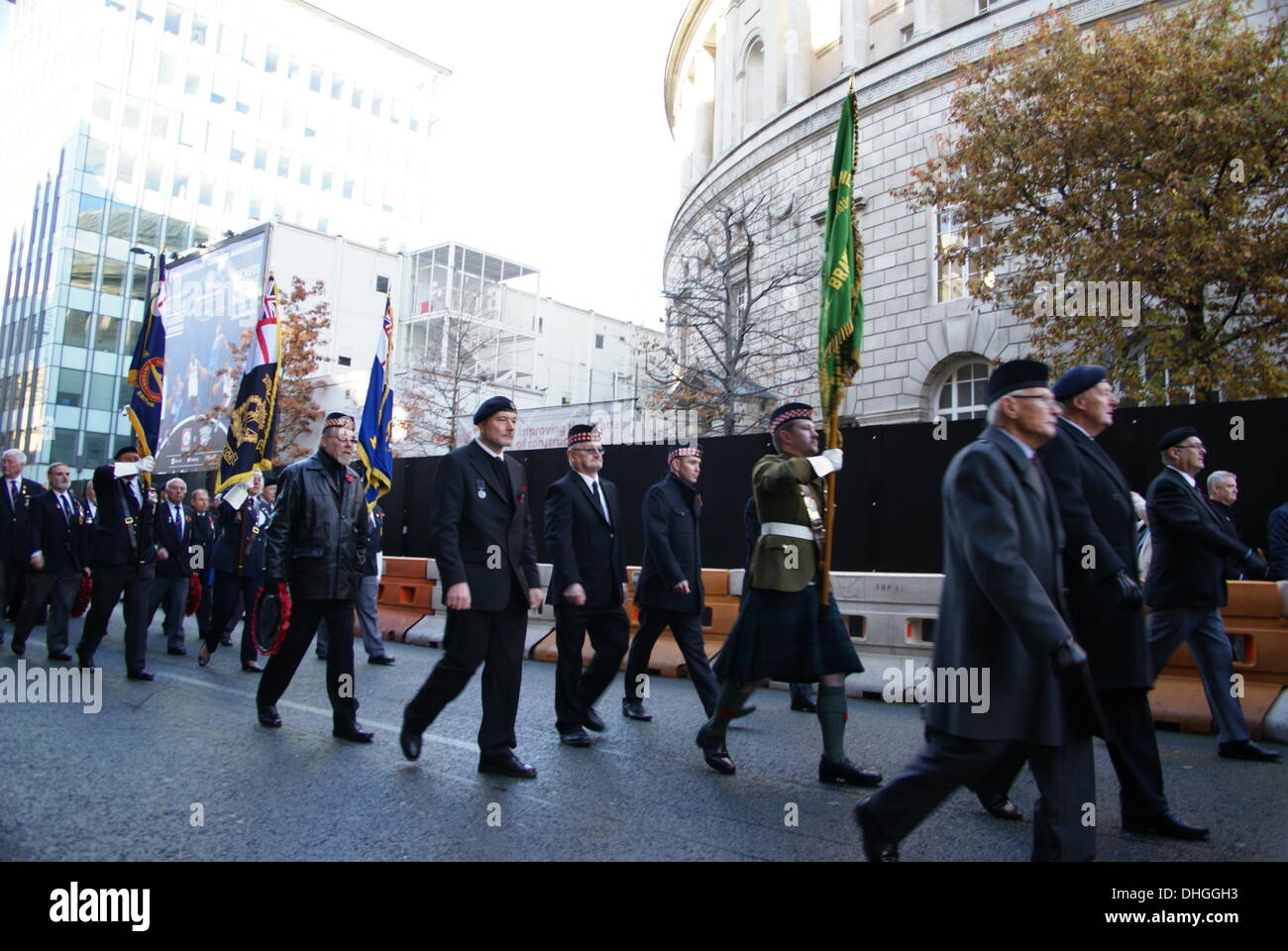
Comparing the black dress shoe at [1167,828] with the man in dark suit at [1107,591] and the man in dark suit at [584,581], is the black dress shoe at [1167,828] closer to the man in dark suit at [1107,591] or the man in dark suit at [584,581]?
the man in dark suit at [1107,591]

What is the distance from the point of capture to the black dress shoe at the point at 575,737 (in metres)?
6.02

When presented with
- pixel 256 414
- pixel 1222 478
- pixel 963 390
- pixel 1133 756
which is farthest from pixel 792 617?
pixel 963 390

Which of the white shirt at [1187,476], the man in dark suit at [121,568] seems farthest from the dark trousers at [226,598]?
the white shirt at [1187,476]

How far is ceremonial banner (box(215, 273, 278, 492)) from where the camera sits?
10.1 meters

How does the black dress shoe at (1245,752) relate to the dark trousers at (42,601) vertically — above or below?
below

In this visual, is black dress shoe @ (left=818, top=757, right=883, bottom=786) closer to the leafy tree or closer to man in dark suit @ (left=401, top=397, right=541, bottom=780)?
man in dark suit @ (left=401, top=397, right=541, bottom=780)

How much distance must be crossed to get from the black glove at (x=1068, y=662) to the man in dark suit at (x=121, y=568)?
7.76m

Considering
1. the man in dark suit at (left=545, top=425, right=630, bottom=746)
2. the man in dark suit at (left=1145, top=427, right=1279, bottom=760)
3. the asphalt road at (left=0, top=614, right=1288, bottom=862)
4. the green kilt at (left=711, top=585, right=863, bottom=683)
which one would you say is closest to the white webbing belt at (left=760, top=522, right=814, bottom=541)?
the green kilt at (left=711, top=585, right=863, bottom=683)

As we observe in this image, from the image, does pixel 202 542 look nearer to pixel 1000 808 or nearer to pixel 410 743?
pixel 410 743

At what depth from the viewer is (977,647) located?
3.34m

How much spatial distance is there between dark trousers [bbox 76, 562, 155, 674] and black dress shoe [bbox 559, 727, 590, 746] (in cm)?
443

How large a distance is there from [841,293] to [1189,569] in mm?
2658

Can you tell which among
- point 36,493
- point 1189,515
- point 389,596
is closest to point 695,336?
point 389,596

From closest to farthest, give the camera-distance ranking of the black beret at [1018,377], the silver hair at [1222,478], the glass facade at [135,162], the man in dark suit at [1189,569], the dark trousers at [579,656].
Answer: the black beret at [1018,377]
the man in dark suit at [1189,569]
the dark trousers at [579,656]
the silver hair at [1222,478]
the glass facade at [135,162]
